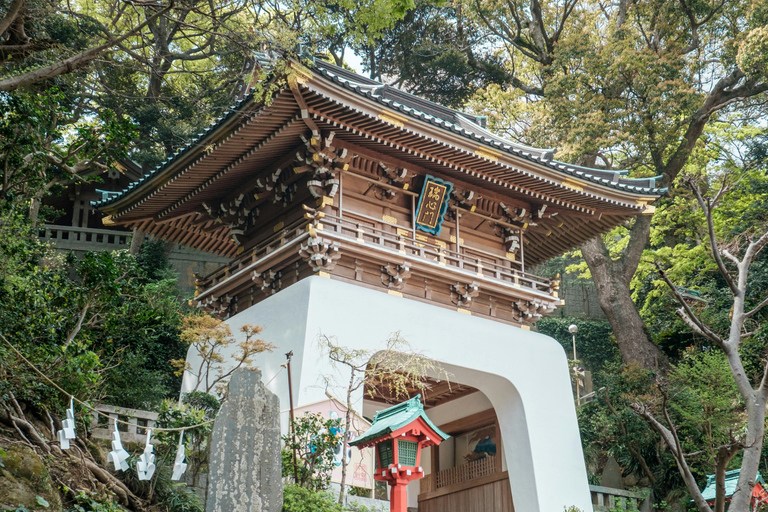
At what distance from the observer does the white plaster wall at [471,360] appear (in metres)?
11.8

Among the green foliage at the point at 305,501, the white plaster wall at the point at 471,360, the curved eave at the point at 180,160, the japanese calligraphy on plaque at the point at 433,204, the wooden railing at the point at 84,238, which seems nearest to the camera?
the green foliage at the point at 305,501

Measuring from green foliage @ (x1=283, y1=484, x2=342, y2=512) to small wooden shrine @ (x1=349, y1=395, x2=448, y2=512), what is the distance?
126 centimetres

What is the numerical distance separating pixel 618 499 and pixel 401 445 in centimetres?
828

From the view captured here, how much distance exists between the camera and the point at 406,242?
13117 millimetres

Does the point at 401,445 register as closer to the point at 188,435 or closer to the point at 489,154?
the point at 188,435

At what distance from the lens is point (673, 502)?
14.6 metres

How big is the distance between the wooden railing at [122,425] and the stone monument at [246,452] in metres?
4.02

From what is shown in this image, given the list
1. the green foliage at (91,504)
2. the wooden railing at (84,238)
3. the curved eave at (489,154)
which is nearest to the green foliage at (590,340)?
the curved eave at (489,154)

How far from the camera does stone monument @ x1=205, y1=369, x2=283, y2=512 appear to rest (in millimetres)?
6281

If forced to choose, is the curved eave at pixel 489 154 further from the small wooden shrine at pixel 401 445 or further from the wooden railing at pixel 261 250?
the small wooden shrine at pixel 401 445

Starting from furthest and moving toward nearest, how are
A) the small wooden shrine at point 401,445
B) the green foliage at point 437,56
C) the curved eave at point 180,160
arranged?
the green foliage at point 437,56, the curved eave at point 180,160, the small wooden shrine at point 401,445

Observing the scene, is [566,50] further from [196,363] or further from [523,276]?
[196,363]

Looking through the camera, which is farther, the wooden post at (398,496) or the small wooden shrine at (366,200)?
the small wooden shrine at (366,200)

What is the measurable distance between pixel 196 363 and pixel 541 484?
6791 mm
